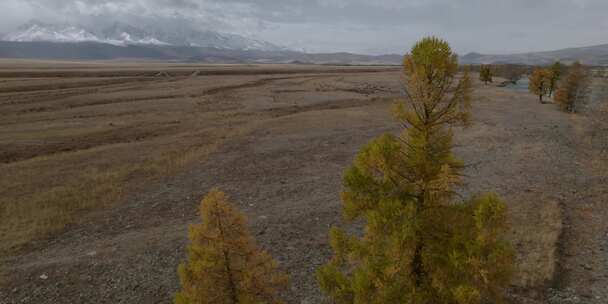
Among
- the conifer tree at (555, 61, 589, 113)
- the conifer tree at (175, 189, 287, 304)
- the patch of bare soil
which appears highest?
the conifer tree at (555, 61, 589, 113)

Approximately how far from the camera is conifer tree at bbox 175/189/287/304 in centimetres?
859

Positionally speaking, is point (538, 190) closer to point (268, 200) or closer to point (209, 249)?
point (268, 200)

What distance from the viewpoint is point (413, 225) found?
310 inches

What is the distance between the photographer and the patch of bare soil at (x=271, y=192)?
1445cm

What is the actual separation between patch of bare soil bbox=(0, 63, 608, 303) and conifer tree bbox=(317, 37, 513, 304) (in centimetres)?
635

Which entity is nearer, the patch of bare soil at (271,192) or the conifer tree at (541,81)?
the patch of bare soil at (271,192)

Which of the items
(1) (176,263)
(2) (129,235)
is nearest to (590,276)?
(1) (176,263)

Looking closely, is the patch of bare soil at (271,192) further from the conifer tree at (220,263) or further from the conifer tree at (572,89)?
the conifer tree at (572,89)

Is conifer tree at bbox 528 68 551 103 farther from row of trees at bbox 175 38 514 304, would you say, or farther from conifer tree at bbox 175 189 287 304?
conifer tree at bbox 175 189 287 304

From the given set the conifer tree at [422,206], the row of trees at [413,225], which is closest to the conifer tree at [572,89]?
the row of trees at [413,225]

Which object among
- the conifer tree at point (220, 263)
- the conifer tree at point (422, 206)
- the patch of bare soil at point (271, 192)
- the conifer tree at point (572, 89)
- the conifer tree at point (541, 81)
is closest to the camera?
the conifer tree at point (422, 206)

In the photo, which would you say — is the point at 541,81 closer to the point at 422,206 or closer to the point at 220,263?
the point at 422,206

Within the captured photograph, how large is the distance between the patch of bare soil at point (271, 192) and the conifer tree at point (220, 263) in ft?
17.3

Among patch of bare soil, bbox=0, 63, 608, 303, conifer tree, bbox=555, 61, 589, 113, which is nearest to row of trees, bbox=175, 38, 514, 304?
patch of bare soil, bbox=0, 63, 608, 303
